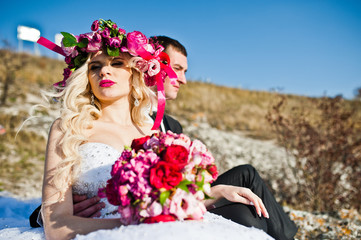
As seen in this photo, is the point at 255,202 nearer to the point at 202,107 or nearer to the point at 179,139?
the point at 179,139

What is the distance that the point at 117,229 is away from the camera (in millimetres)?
1975

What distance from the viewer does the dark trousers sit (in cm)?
304

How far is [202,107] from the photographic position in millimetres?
17734

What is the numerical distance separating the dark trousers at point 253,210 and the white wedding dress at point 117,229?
427mm

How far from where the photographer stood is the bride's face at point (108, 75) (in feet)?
10.4

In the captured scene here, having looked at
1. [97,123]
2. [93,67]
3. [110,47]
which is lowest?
[97,123]

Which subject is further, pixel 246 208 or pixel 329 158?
pixel 329 158

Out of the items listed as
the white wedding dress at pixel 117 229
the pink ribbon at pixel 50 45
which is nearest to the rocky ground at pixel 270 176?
the white wedding dress at pixel 117 229

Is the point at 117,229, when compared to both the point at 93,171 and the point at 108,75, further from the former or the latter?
the point at 108,75

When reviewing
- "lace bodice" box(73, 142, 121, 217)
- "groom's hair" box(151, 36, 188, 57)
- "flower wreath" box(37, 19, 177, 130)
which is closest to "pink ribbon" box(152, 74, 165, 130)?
"flower wreath" box(37, 19, 177, 130)

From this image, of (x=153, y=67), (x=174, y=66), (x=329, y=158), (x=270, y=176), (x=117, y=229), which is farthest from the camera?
(x=270, y=176)

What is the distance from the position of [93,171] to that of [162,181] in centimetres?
118

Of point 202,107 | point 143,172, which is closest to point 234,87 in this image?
point 202,107

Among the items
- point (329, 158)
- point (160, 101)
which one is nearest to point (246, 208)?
point (160, 101)
